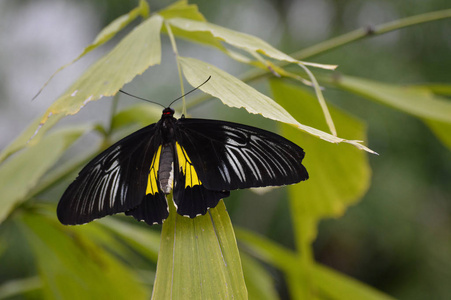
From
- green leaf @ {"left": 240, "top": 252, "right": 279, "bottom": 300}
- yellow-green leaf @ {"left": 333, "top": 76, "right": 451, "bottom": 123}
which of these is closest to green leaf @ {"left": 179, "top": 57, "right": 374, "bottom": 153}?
yellow-green leaf @ {"left": 333, "top": 76, "right": 451, "bottom": 123}

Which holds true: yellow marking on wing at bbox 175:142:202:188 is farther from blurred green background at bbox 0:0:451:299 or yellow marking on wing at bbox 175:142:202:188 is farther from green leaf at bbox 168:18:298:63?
blurred green background at bbox 0:0:451:299

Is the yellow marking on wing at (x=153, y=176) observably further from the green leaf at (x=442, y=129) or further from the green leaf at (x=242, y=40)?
the green leaf at (x=442, y=129)

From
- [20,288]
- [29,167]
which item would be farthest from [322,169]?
[20,288]

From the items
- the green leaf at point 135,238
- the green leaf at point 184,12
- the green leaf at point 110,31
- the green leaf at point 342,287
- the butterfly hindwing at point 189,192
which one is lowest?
the butterfly hindwing at point 189,192

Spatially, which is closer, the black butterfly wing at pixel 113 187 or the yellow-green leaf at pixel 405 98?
the black butterfly wing at pixel 113 187

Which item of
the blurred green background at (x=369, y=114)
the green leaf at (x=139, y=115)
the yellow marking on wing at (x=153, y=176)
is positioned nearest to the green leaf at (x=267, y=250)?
the green leaf at (x=139, y=115)

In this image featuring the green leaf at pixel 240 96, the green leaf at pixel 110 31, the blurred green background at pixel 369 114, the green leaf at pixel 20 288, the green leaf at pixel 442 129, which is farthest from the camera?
the blurred green background at pixel 369 114
